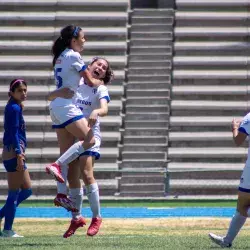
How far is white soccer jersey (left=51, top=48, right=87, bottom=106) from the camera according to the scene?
10.2 metres

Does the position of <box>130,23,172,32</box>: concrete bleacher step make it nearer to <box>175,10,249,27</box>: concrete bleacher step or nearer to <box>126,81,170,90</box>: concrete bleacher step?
<box>175,10,249,27</box>: concrete bleacher step

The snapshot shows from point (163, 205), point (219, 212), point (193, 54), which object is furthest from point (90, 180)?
point (193, 54)

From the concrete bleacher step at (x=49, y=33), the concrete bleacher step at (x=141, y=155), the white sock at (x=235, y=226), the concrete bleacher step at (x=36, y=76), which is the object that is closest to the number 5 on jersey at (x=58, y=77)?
the white sock at (x=235, y=226)

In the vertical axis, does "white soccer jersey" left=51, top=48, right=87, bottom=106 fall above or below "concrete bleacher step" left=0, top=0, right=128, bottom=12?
below

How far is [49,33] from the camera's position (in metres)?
23.0

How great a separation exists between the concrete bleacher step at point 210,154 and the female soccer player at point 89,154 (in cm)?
1071

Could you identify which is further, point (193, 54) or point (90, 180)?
point (193, 54)

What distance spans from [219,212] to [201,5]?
732cm

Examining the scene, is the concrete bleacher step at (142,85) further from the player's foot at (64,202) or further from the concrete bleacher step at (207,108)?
the player's foot at (64,202)

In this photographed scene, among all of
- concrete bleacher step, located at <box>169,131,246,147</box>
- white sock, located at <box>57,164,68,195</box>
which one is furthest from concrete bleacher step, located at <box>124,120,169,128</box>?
white sock, located at <box>57,164,68,195</box>

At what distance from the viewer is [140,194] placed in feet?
66.7

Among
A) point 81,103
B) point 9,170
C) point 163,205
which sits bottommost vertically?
point 163,205

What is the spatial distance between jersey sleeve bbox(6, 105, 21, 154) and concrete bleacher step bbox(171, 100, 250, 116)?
34.9ft

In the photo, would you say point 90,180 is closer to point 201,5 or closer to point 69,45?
point 69,45
